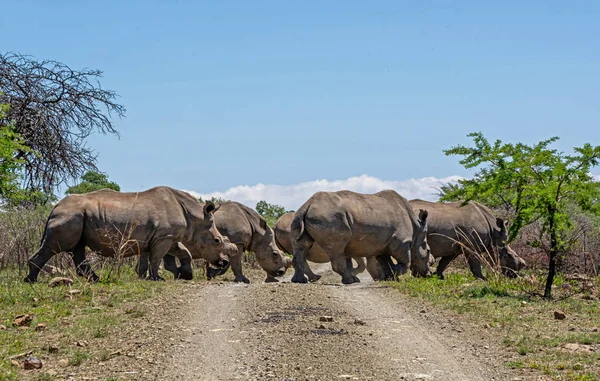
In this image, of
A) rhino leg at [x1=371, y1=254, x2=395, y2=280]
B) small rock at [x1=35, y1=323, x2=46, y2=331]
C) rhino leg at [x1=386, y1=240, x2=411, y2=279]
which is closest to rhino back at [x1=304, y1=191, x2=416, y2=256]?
rhino leg at [x1=386, y1=240, x2=411, y2=279]

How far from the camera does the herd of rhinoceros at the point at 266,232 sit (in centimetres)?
1816

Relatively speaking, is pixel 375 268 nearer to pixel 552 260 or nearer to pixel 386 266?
pixel 386 266

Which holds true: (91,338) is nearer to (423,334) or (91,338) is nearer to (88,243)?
(423,334)

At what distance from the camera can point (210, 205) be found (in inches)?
819

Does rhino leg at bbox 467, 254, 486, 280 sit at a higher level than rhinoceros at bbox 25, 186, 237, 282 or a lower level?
lower

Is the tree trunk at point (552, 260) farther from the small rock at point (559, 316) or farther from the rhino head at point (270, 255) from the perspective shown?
the rhino head at point (270, 255)

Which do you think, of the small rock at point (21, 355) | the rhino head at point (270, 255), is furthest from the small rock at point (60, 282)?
the rhino head at point (270, 255)

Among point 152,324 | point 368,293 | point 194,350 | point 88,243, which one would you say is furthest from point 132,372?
point 88,243

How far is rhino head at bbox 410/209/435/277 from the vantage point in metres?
21.2

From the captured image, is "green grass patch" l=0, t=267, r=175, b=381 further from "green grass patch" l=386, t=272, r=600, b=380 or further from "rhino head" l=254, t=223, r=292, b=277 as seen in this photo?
"rhino head" l=254, t=223, r=292, b=277

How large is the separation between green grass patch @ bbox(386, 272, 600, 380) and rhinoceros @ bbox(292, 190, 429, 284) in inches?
55.0

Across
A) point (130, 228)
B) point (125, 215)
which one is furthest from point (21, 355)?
point (125, 215)

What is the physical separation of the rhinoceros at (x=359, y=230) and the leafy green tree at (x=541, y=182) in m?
3.53

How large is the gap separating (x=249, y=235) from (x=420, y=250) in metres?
4.53
